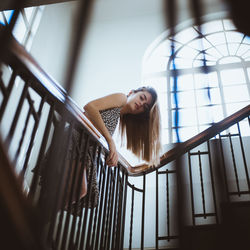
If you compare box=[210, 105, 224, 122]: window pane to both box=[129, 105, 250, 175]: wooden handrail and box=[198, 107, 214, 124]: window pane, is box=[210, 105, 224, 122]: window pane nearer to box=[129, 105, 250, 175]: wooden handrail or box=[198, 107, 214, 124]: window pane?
box=[198, 107, 214, 124]: window pane

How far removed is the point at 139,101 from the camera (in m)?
2.17

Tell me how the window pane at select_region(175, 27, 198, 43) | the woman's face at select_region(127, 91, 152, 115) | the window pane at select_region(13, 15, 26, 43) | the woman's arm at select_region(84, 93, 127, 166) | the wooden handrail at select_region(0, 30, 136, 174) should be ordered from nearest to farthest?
the wooden handrail at select_region(0, 30, 136, 174)
the woman's arm at select_region(84, 93, 127, 166)
the woman's face at select_region(127, 91, 152, 115)
the window pane at select_region(13, 15, 26, 43)
the window pane at select_region(175, 27, 198, 43)

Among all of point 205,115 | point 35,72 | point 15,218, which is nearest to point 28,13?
point 205,115

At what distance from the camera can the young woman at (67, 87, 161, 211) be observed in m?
1.93

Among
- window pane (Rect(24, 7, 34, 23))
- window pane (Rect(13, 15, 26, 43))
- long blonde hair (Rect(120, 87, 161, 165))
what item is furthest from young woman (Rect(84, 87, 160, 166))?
window pane (Rect(24, 7, 34, 23))

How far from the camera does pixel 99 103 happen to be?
1.94 meters

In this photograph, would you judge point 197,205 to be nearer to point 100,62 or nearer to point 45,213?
point 45,213

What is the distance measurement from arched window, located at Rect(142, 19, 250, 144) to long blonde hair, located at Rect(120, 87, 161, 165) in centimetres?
232

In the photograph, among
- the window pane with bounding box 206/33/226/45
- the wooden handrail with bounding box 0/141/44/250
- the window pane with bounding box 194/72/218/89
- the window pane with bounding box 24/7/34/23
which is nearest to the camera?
the wooden handrail with bounding box 0/141/44/250

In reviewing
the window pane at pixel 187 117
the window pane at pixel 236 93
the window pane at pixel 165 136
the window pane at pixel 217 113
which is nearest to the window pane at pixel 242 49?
the window pane at pixel 236 93

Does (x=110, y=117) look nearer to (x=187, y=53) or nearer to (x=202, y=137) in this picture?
(x=202, y=137)

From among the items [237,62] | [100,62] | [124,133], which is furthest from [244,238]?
[100,62]

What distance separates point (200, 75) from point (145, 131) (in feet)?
10.9

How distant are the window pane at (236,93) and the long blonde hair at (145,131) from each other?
116 inches
